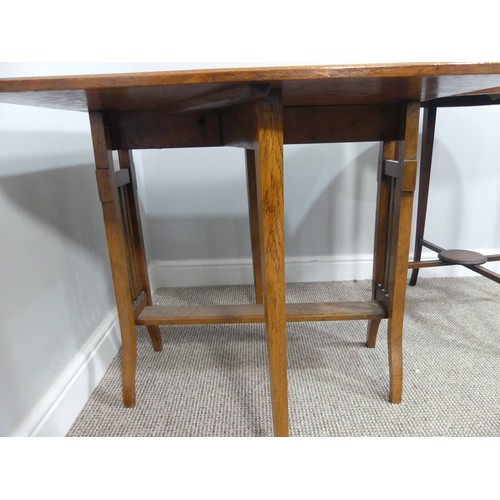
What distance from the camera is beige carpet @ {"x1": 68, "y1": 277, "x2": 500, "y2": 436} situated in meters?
0.93

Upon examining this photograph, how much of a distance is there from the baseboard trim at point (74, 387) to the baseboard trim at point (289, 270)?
1.81 ft

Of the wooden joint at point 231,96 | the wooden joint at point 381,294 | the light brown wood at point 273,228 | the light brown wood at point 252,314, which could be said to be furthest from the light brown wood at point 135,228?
the wooden joint at point 381,294

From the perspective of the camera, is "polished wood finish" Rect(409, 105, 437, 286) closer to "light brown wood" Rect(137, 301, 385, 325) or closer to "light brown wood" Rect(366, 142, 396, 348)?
"light brown wood" Rect(366, 142, 396, 348)

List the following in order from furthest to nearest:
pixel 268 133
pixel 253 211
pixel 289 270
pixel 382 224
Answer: pixel 289 270, pixel 253 211, pixel 382 224, pixel 268 133

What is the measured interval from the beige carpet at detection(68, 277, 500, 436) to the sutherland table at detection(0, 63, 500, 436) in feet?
0.24

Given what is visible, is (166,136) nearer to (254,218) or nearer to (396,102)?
(254,218)

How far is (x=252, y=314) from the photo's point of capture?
1.08m

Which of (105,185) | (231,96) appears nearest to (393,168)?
(231,96)

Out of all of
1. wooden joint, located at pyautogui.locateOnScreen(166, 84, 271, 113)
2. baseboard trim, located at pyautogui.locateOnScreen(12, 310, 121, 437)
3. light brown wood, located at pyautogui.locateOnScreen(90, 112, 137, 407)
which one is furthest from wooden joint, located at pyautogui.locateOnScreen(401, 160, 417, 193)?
baseboard trim, located at pyautogui.locateOnScreen(12, 310, 121, 437)

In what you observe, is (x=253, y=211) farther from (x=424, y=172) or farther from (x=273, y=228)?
(x=424, y=172)

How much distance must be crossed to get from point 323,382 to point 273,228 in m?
0.60

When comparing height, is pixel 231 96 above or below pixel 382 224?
above

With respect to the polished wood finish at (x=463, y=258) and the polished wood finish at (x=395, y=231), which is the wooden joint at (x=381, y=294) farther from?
the polished wood finish at (x=463, y=258)

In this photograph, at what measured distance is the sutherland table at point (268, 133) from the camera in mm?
560
